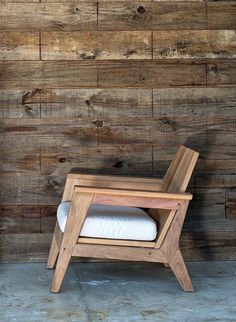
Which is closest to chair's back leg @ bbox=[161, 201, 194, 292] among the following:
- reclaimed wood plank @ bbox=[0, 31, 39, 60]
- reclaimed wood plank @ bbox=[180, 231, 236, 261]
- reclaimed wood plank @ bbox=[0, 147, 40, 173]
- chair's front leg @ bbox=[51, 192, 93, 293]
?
chair's front leg @ bbox=[51, 192, 93, 293]

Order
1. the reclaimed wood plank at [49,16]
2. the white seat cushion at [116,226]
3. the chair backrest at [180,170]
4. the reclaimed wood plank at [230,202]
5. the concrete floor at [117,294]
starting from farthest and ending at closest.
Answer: the reclaimed wood plank at [230,202] < the reclaimed wood plank at [49,16] < the chair backrest at [180,170] < the white seat cushion at [116,226] < the concrete floor at [117,294]

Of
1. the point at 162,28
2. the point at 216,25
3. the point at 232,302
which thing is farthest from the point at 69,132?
the point at 232,302

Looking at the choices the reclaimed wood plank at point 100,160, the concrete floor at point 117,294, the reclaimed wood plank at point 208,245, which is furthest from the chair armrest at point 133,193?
the reclaimed wood plank at point 208,245

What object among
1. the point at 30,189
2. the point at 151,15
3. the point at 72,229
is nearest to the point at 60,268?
the point at 72,229

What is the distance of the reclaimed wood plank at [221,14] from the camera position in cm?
491

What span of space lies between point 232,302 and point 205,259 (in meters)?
1.04

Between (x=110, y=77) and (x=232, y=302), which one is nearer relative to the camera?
(x=232, y=302)

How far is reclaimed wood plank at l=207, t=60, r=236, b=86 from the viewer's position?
4934 millimetres

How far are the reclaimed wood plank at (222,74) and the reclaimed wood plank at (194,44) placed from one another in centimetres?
6

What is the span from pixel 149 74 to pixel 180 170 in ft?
2.82

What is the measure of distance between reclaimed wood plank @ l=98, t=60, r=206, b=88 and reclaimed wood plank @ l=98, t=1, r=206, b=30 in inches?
10.0

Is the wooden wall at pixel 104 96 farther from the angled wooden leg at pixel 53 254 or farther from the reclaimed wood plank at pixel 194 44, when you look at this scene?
the angled wooden leg at pixel 53 254

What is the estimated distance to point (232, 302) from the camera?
3.99 metres

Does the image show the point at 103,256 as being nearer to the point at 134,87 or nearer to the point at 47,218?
the point at 47,218
